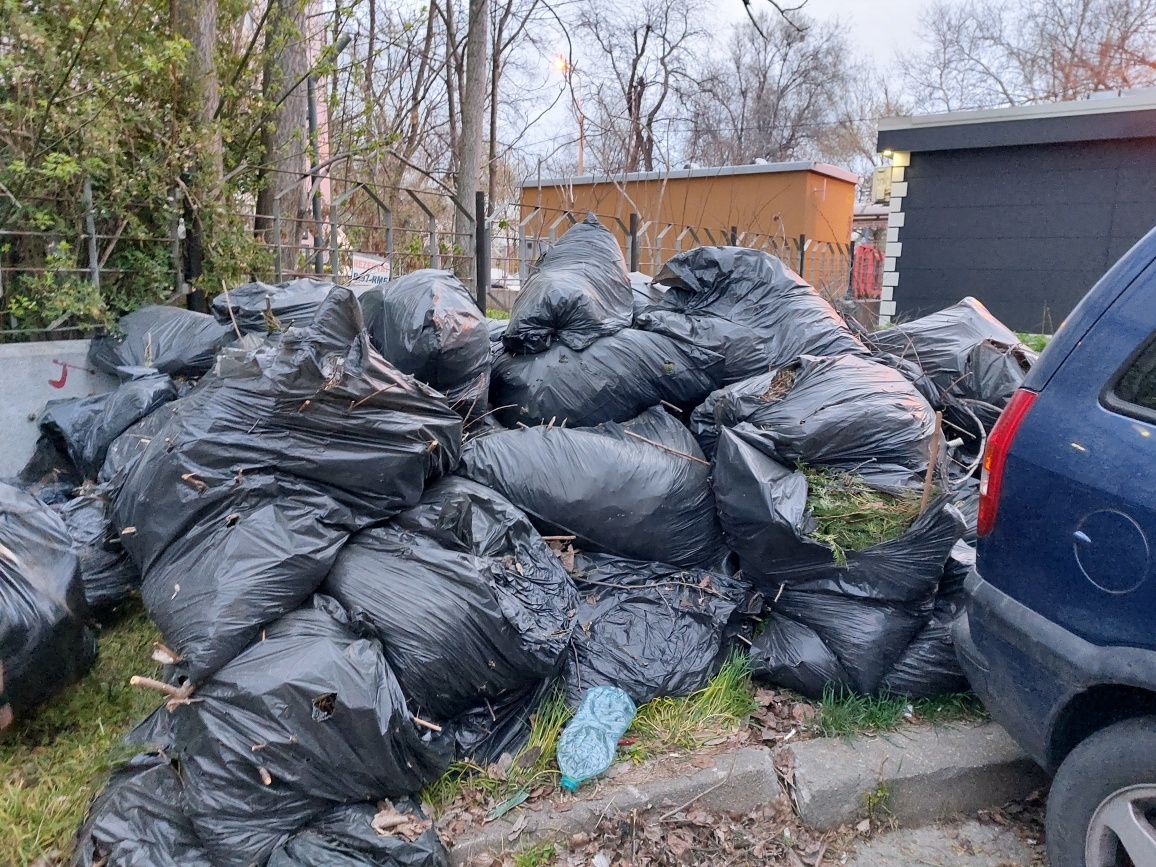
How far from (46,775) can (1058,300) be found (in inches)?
425

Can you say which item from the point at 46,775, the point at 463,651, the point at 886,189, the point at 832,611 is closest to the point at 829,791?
the point at 832,611

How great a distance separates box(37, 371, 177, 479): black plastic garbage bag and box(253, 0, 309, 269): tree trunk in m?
1.98

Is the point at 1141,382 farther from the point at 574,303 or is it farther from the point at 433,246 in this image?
the point at 433,246

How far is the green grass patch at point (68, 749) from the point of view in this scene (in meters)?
1.99

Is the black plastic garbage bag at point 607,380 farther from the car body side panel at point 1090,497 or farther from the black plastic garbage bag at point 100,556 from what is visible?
the car body side panel at point 1090,497

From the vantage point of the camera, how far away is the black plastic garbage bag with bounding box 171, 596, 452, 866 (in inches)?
74.9

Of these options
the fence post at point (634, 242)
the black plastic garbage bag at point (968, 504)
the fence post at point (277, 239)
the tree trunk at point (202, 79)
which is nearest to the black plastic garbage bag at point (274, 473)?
the black plastic garbage bag at point (968, 504)

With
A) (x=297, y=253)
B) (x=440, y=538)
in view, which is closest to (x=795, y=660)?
(x=440, y=538)

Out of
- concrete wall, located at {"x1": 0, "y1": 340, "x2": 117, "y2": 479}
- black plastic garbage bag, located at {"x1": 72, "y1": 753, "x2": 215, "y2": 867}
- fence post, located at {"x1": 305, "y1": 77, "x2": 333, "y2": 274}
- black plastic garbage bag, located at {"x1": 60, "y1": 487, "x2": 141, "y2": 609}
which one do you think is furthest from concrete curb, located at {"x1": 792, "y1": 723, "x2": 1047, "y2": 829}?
fence post, located at {"x1": 305, "y1": 77, "x2": 333, "y2": 274}

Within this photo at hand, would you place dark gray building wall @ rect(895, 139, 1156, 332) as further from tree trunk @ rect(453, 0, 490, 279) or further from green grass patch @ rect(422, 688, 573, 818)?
green grass patch @ rect(422, 688, 573, 818)

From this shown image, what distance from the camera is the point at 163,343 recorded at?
3611 millimetres

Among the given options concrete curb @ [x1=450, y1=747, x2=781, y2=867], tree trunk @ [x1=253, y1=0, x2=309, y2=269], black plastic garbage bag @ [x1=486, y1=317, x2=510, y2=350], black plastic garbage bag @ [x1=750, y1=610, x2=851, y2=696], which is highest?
tree trunk @ [x1=253, y1=0, x2=309, y2=269]

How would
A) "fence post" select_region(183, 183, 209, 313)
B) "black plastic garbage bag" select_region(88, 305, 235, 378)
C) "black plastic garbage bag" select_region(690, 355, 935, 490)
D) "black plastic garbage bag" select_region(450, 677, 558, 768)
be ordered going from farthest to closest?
"fence post" select_region(183, 183, 209, 313) < "black plastic garbage bag" select_region(88, 305, 235, 378) < "black plastic garbage bag" select_region(690, 355, 935, 490) < "black plastic garbage bag" select_region(450, 677, 558, 768)

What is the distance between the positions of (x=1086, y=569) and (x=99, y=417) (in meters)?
3.38
